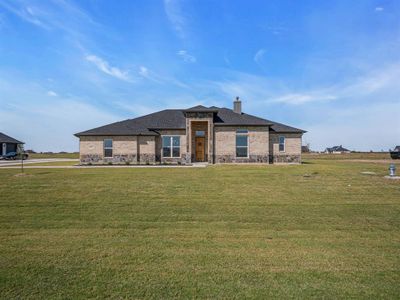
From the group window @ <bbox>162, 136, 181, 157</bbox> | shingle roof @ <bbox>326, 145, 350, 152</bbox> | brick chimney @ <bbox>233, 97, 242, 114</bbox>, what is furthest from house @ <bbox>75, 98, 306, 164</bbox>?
shingle roof @ <bbox>326, 145, 350, 152</bbox>

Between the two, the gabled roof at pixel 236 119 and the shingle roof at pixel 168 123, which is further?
the shingle roof at pixel 168 123

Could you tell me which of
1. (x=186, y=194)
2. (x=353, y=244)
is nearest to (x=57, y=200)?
(x=186, y=194)

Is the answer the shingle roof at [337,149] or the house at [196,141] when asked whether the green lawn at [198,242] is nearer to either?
the house at [196,141]

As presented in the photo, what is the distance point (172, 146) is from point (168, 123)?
245 centimetres

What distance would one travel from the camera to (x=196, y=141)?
25.5 metres

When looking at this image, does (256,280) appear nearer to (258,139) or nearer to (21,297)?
(21,297)

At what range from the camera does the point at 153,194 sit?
32.6 ft

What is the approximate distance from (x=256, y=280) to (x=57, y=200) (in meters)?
7.62

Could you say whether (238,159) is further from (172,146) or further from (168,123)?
(168,123)

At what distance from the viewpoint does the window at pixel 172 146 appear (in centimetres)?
2497

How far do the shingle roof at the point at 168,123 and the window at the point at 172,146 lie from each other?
1.13m

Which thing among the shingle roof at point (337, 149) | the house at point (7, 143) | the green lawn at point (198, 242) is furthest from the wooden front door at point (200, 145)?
the shingle roof at point (337, 149)

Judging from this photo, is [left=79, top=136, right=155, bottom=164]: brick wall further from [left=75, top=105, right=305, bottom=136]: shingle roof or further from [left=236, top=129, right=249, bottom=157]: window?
[left=236, top=129, right=249, bottom=157]: window

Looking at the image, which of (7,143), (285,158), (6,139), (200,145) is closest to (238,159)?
(200,145)
